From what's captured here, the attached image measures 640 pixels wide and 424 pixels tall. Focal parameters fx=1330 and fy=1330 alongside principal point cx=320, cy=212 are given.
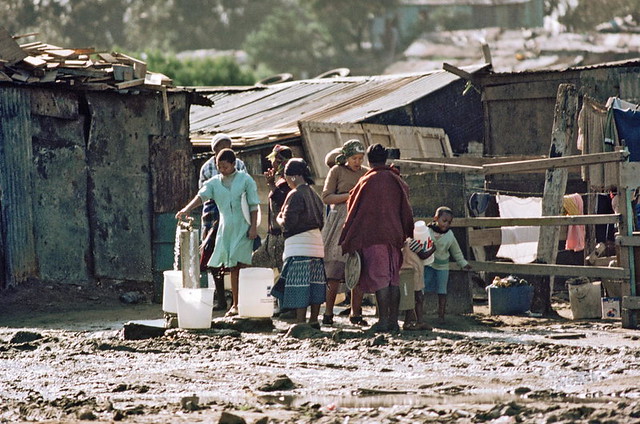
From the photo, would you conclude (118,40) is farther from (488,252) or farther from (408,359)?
(408,359)

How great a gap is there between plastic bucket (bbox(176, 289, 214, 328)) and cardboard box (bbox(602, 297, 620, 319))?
3874 mm

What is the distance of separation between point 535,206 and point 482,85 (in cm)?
326

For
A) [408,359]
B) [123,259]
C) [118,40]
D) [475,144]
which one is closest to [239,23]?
[118,40]

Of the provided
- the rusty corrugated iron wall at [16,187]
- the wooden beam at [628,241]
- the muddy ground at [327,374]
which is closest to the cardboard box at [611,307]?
the muddy ground at [327,374]

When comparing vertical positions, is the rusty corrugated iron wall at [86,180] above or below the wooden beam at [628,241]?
above

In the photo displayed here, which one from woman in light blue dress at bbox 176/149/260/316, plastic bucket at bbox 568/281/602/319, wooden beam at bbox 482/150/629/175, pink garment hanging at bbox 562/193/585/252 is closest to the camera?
wooden beam at bbox 482/150/629/175

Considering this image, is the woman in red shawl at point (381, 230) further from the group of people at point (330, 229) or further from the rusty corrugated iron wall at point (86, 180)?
the rusty corrugated iron wall at point (86, 180)

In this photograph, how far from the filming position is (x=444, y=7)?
71.1 m

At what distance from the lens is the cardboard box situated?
41.8 feet

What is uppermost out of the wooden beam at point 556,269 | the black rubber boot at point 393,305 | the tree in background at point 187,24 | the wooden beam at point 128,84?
the tree in background at point 187,24

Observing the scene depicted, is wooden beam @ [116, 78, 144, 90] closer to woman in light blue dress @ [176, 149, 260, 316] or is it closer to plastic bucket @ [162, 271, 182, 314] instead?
woman in light blue dress @ [176, 149, 260, 316]

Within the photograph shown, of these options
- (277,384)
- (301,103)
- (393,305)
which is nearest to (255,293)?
(393,305)

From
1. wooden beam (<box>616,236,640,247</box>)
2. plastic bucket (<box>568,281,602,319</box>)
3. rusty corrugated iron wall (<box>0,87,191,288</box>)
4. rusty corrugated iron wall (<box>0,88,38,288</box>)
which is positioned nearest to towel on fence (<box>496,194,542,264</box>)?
plastic bucket (<box>568,281,602,319</box>)

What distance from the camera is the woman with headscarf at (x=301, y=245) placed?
38.8 ft
